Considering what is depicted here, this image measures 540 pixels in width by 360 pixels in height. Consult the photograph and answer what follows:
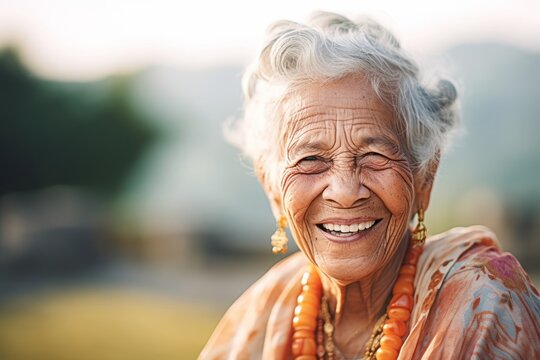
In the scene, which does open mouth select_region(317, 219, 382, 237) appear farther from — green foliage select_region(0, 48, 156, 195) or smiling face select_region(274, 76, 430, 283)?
green foliage select_region(0, 48, 156, 195)

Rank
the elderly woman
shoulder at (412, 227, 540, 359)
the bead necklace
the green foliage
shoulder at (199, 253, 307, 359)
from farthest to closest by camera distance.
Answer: the green foliage
shoulder at (199, 253, 307, 359)
the bead necklace
the elderly woman
shoulder at (412, 227, 540, 359)

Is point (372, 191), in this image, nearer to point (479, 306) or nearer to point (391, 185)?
point (391, 185)

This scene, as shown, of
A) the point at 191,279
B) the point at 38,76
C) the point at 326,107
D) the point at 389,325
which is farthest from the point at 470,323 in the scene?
the point at 38,76

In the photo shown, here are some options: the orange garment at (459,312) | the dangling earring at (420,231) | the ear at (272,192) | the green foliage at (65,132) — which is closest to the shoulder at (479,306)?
the orange garment at (459,312)

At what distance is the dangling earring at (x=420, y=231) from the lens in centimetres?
276

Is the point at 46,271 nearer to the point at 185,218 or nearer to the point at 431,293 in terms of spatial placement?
the point at 185,218

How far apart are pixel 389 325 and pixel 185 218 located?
14.3 metres

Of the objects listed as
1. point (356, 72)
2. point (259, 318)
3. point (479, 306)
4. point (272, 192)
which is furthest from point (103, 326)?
point (479, 306)

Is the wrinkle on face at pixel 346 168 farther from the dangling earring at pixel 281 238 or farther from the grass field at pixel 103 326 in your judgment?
the grass field at pixel 103 326

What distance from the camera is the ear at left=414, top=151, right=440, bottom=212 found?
106 inches

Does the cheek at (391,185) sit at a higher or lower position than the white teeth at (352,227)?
higher

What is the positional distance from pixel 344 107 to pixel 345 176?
9.4 inches

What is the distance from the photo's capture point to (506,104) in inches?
663

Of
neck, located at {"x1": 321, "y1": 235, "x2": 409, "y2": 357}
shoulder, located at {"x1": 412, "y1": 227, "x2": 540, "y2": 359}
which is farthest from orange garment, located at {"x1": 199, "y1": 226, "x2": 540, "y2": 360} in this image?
neck, located at {"x1": 321, "y1": 235, "x2": 409, "y2": 357}
